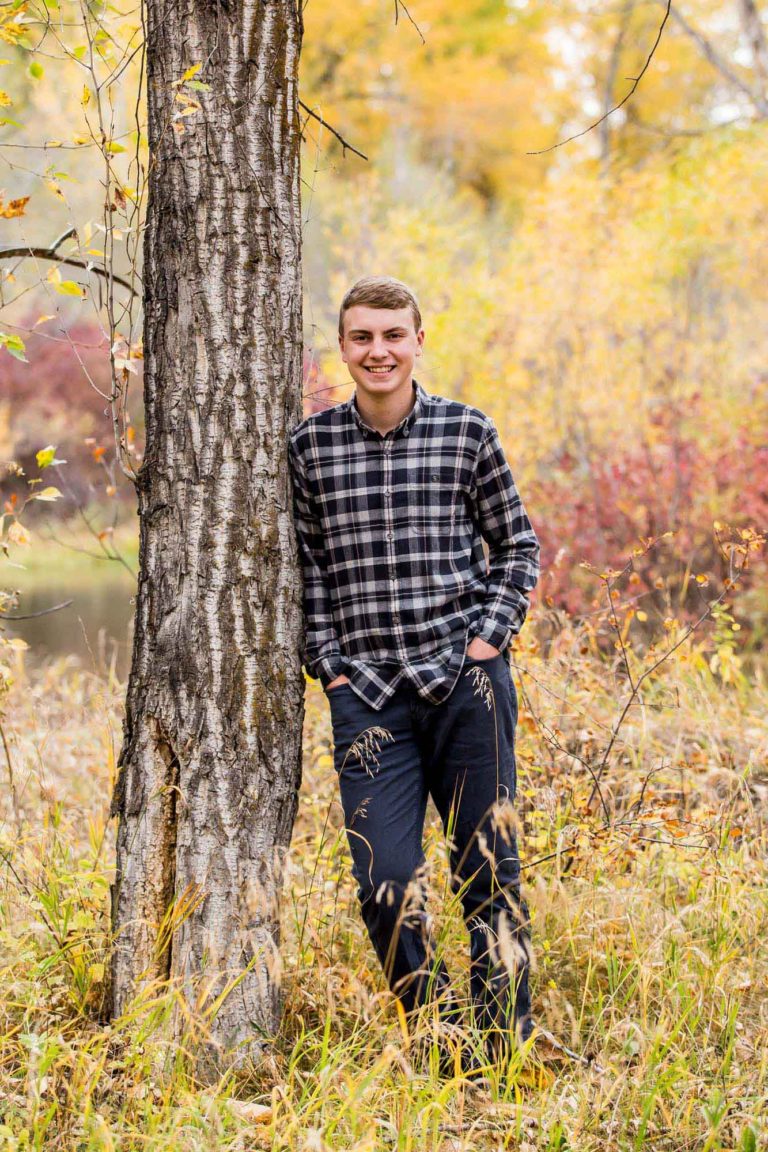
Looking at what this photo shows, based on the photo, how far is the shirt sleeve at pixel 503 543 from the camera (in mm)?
2760

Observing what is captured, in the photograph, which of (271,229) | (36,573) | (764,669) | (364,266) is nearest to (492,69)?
(364,266)

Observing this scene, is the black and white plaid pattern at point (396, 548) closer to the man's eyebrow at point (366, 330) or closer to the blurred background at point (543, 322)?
the man's eyebrow at point (366, 330)

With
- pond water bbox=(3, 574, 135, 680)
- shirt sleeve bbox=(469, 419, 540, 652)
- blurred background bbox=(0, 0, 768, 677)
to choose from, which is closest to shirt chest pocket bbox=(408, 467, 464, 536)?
shirt sleeve bbox=(469, 419, 540, 652)

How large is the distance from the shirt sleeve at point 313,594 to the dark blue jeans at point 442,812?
83 millimetres

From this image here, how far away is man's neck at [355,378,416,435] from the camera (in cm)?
275

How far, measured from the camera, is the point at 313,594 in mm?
2771

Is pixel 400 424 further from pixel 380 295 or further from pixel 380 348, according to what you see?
pixel 380 295

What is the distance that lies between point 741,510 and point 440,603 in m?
6.08

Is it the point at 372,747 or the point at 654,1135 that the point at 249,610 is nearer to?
the point at 372,747

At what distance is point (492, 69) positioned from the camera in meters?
26.3

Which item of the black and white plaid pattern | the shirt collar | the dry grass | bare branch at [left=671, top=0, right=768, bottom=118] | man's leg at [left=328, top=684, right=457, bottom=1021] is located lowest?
the dry grass

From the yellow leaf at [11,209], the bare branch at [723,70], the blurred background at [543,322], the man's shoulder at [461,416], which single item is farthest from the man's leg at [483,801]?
the bare branch at [723,70]

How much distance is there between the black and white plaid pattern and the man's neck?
0.03m

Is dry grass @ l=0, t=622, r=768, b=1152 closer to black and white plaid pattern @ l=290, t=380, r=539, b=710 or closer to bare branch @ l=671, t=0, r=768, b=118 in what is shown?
black and white plaid pattern @ l=290, t=380, r=539, b=710
